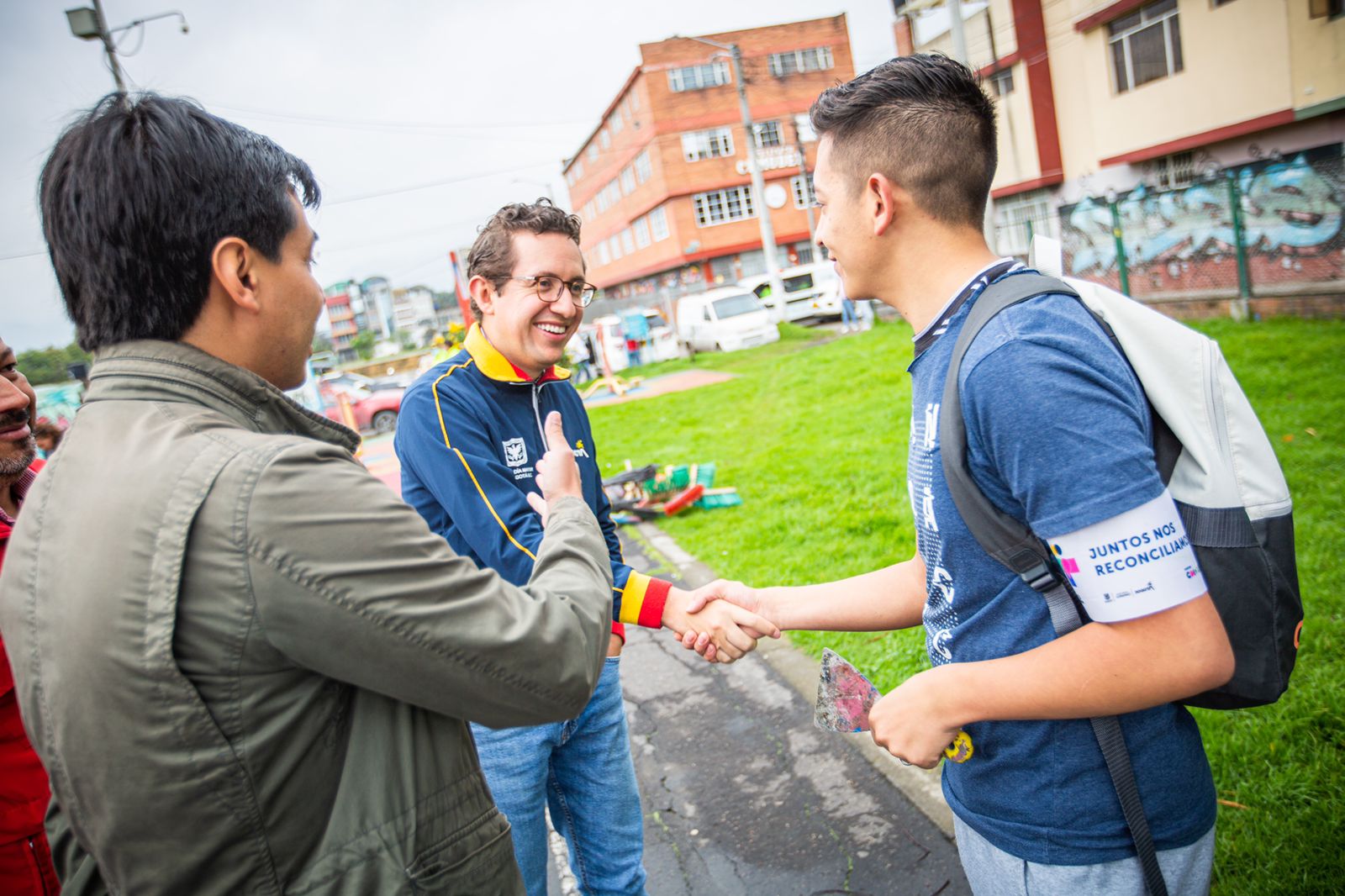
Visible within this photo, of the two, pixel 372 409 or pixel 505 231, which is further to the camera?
pixel 372 409

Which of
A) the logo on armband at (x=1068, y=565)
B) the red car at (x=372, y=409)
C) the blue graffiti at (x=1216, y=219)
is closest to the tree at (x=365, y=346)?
the red car at (x=372, y=409)

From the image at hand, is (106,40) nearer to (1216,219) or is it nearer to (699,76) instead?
(1216,219)

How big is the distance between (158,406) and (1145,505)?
1.46 metres

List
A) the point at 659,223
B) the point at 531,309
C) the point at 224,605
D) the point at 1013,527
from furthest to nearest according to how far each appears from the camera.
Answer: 1. the point at 659,223
2. the point at 531,309
3. the point at 1013,527
4. the point at 224,605

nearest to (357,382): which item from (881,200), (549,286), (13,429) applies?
(13,429)

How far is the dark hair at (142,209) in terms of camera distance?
1.20 metres

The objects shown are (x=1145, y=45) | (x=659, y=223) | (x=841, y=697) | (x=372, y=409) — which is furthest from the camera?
(x=659, y=223)

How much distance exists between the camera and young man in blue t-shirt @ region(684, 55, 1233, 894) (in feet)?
3.94

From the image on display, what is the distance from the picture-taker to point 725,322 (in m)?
21.6

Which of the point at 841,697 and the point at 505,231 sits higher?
the point at 505,231

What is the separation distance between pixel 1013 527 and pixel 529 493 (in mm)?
1382

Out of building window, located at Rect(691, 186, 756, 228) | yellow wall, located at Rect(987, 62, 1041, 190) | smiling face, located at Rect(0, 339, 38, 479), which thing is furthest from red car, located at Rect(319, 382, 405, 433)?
building window, located at Rect(691, 186, 756, 228)

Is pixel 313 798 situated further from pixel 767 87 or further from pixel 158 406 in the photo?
pixel 767 87

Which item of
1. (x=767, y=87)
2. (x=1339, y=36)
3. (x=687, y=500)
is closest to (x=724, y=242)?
(x=767, y=87)
